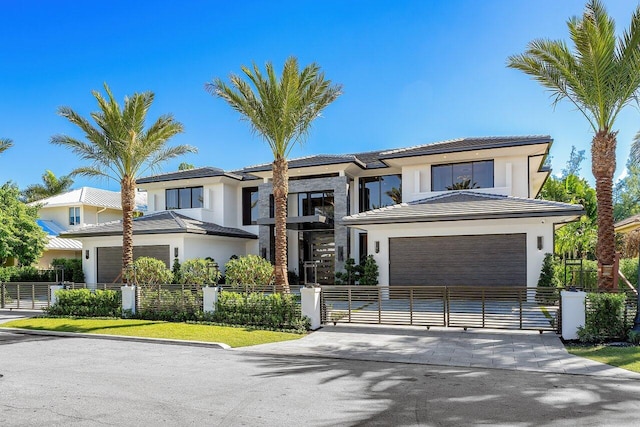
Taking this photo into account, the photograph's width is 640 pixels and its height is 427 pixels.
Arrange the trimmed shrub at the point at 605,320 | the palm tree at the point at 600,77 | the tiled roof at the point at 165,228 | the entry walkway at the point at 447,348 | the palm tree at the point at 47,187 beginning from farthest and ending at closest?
the palm tree at the point at 47,187
the tiled roof at the point at 165,228
the palm tree at the point at 600,77
the trimmed shrub at the point at 605,320
the entry walkway at the point at 447,348

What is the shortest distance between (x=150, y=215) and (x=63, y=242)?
11.2m

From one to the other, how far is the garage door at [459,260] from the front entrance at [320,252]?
6.12m

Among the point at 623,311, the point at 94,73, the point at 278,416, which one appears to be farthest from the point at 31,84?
the point at 623,311

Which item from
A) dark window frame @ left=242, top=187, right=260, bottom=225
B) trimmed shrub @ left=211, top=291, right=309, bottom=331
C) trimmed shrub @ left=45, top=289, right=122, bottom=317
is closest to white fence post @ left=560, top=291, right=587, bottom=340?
trimmed shrub @ left=211, top=291, right=309, bottom=331

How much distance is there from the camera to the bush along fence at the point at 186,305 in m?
13.5

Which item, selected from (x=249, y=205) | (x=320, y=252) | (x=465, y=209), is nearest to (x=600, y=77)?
(x=465, y=209)

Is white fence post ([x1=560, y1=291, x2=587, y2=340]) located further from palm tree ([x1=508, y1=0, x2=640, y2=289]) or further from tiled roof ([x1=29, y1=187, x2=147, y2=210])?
tiled roof ([x1=29, y1=187, x2=147, y2=210])

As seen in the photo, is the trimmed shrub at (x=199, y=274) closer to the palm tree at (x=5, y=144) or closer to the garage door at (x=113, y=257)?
the garage door at (x=113, y=257)

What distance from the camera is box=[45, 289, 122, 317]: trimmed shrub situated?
632 inches

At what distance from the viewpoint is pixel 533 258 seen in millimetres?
17312

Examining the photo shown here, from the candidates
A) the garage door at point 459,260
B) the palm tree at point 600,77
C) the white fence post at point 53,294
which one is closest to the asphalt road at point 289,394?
the palm tree at point 600,77

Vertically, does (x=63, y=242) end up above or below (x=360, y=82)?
below

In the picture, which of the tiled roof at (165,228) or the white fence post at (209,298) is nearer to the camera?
the white fence post at (209,298)

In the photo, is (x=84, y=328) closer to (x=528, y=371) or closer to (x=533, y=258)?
(x=528, y=371)
